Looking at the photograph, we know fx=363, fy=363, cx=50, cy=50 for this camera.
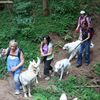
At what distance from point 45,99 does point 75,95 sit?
108cm

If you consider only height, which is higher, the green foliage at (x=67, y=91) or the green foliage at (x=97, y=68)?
the green foliage at (x=97, y=68)

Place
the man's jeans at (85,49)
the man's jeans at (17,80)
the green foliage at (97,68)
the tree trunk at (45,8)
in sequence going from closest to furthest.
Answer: the man's jeans at (17,80)
the green foliage at (97,68)
the man's jeans at (85,49)
the tree trunk at (45,8)

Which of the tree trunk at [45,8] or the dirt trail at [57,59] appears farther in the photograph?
the tree trunk at [45,8]

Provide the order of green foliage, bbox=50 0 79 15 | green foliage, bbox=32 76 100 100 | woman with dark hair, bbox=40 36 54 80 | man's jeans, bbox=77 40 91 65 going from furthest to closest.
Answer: green foliage, bbox=50 0 79 15
man's jeans, bbox=77 40 91 65
woman with dark hair, bbox=40 36 54 80
green foliage, bbox=32 76 100 100

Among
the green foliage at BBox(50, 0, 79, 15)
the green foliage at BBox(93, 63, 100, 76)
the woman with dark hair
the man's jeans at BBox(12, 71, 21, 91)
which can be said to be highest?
the green foliage at BBox(50, 0, 79, 15)

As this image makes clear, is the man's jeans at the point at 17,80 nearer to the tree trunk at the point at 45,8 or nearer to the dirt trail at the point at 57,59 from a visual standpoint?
the dirt trail at the point at 57,59

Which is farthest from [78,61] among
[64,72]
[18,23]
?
[18,23]

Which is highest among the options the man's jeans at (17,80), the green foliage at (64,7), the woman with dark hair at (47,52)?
the green foliage at (64,7)

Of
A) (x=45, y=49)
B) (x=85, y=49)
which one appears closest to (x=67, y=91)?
(x=45, y=49)

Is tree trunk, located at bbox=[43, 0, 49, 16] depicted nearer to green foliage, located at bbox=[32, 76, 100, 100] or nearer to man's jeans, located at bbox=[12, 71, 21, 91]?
green foliage, located at bbox=[32, 76, 100, 100]

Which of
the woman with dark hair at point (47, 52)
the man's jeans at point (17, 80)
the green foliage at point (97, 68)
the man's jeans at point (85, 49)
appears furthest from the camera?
the man's jeans at point (85, 49)

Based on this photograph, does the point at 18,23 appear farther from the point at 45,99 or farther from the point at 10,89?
the point at 45,99

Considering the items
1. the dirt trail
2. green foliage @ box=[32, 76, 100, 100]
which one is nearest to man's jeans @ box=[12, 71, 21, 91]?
the dirt trail

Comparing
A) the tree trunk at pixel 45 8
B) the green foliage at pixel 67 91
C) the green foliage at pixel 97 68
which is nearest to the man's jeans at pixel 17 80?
the green foliage at pixel 67 91
